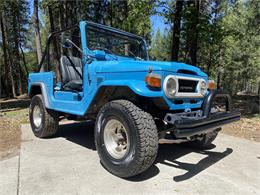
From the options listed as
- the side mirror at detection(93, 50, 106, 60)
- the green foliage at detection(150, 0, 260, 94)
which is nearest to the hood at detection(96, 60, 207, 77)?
the side mirror at detection(93, 50, 106, 60)

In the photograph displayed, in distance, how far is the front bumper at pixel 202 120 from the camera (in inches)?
106

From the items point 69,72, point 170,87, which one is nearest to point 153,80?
point 170,87

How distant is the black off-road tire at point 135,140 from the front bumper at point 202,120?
273 millimetres

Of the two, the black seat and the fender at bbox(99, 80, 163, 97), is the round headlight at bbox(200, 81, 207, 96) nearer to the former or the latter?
the fender at bbox(99, 80, 163, 97)

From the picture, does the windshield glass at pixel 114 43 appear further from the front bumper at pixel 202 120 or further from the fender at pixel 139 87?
the front bumper at pixel 202 120

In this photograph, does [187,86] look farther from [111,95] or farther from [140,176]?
[140,176]

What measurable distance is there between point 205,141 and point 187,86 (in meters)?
1.31

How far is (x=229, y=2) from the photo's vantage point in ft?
42.8

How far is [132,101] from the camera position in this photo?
3.40 m

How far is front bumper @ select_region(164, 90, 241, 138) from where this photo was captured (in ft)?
8.81

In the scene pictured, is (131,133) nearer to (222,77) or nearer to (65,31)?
(65,31)

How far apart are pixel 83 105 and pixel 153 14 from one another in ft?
28.6

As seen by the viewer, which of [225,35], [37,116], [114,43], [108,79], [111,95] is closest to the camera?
[108,79]

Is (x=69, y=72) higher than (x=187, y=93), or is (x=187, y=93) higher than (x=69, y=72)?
(x=69, y=72)
